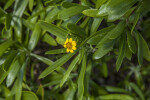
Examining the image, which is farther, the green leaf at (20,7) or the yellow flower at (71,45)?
the green leaf at (20,7)

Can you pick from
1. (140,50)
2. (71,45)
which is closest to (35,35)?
(71,45)

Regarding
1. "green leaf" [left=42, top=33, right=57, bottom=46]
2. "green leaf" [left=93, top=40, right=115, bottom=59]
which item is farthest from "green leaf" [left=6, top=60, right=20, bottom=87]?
"green leaf" [left=93, top=40, right=115, bottom=59]

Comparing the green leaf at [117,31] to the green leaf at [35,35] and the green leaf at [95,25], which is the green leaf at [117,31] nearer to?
the green leaf at [95,25]

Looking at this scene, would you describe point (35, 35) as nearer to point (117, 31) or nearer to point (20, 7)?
point (20, 7)

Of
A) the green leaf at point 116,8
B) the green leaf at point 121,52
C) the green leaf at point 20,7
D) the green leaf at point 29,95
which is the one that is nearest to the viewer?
the green leaf at point 116,8

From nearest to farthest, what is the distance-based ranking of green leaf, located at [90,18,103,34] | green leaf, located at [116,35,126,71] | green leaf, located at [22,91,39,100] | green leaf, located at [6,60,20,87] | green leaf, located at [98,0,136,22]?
green leaf, located at [98,0,136,22] < green leaf, located at [116,35,126,71] < green leaf, located at [90,18,103,34] < green leaf, located at [6,60,20,87] < green leaf, located at [22,91,39,100]

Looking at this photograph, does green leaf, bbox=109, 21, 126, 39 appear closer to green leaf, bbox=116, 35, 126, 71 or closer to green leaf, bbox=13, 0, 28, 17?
green leaf, bbox=116, 35, 126, 71

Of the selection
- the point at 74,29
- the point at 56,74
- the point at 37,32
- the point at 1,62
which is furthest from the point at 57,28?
the point at 56,74

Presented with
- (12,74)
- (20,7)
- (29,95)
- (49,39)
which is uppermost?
(20,7)

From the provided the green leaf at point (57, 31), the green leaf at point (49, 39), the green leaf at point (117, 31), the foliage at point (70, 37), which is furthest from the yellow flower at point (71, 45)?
the green leaf at point (49, 39)

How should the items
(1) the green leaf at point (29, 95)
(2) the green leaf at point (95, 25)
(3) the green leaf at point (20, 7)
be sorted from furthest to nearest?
(3) the green leaf at point (20, 7)
(1) the green leaf at point (29, 95)
(2) the green leaf at point (95, 25)

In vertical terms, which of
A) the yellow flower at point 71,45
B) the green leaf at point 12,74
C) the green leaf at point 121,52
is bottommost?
the green leaf at point 12,74
